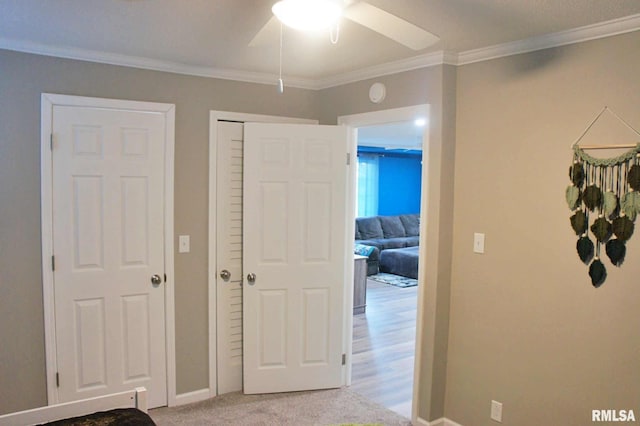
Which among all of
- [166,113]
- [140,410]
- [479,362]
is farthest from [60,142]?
[479,362]

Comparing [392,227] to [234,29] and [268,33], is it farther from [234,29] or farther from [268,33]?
[268,33]

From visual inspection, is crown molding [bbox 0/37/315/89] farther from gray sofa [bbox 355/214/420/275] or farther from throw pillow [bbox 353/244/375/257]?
gray sofa [bbox 355/214/420/275]

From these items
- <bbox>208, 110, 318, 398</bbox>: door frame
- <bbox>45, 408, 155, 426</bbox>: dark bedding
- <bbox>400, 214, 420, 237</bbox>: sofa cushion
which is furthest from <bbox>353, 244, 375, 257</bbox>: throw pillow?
<bbox>45, 408, 155, 426</bbox>: dark bedding

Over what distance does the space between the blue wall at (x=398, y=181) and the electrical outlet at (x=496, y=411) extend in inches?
276

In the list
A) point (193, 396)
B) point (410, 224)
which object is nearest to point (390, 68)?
point (193, 396)

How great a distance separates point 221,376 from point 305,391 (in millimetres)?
607

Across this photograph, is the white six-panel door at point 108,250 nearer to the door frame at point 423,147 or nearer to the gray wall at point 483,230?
the gray wall at point 483,230

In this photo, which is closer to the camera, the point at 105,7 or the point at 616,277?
the point at 105,7

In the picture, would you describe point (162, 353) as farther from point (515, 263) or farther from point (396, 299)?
point (396, 299)

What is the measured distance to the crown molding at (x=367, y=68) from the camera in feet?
7.05

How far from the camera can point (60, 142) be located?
273cm

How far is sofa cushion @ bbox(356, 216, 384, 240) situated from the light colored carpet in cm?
530

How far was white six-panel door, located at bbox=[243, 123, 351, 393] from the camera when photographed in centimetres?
320

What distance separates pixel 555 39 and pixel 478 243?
3.70 ft
